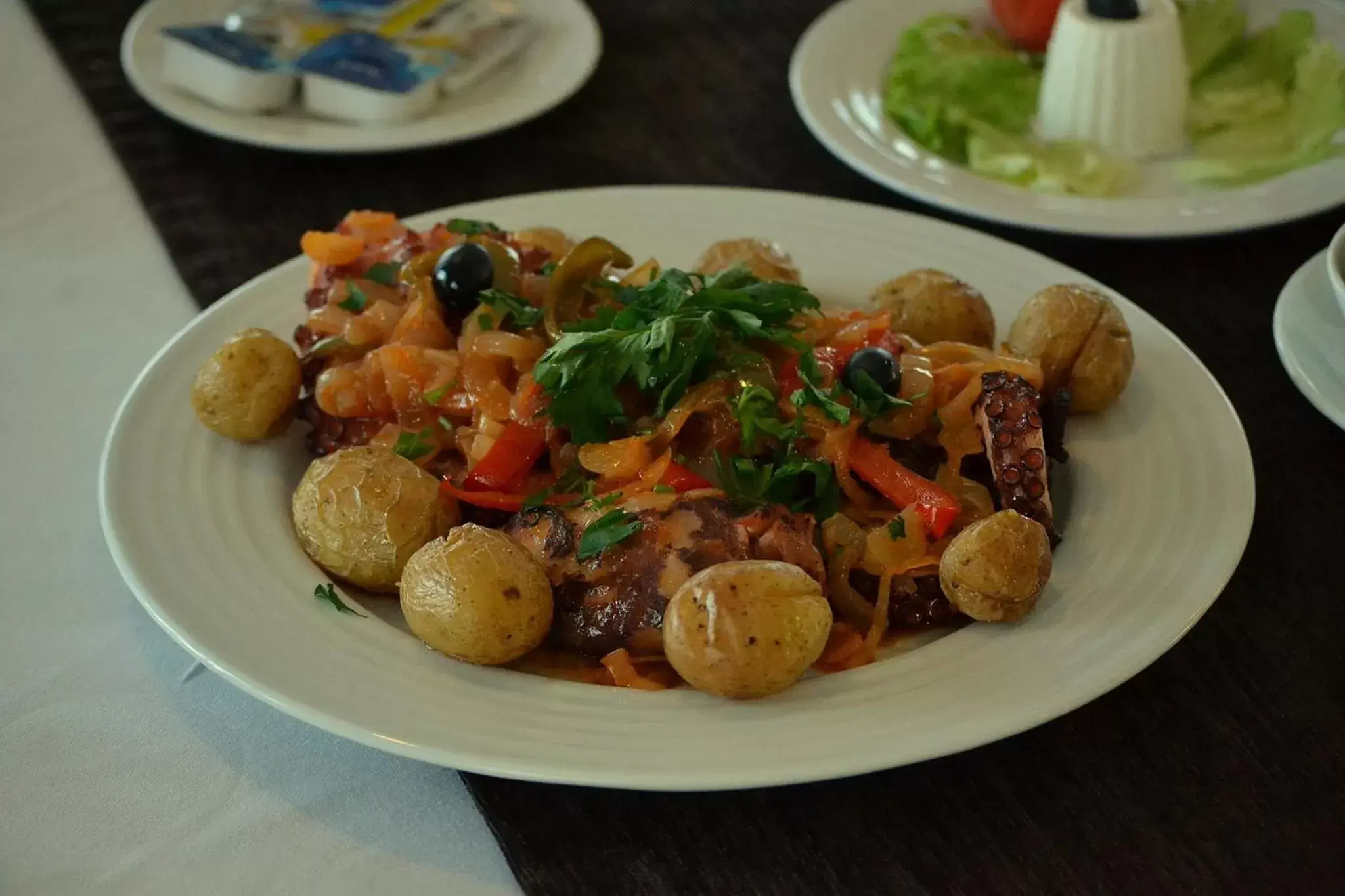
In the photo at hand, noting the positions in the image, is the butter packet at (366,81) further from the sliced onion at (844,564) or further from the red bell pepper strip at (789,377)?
the sliced onion at (844,564)

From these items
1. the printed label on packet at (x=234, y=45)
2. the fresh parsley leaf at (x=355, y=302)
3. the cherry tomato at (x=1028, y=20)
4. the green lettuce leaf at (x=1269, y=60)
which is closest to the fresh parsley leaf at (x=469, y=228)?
the fresh parsley leaf at (x=355, y=302)

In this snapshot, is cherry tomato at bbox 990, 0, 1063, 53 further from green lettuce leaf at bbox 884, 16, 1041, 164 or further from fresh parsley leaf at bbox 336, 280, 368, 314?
fresh parsley leaf at bbox 336, 280, 368, 314

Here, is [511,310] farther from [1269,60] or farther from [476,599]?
[1269,60]

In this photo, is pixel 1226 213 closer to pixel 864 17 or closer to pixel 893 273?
pixel 893 273

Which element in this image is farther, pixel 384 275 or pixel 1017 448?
pixel 384 275

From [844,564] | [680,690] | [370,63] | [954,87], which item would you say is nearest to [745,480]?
[844,564]
